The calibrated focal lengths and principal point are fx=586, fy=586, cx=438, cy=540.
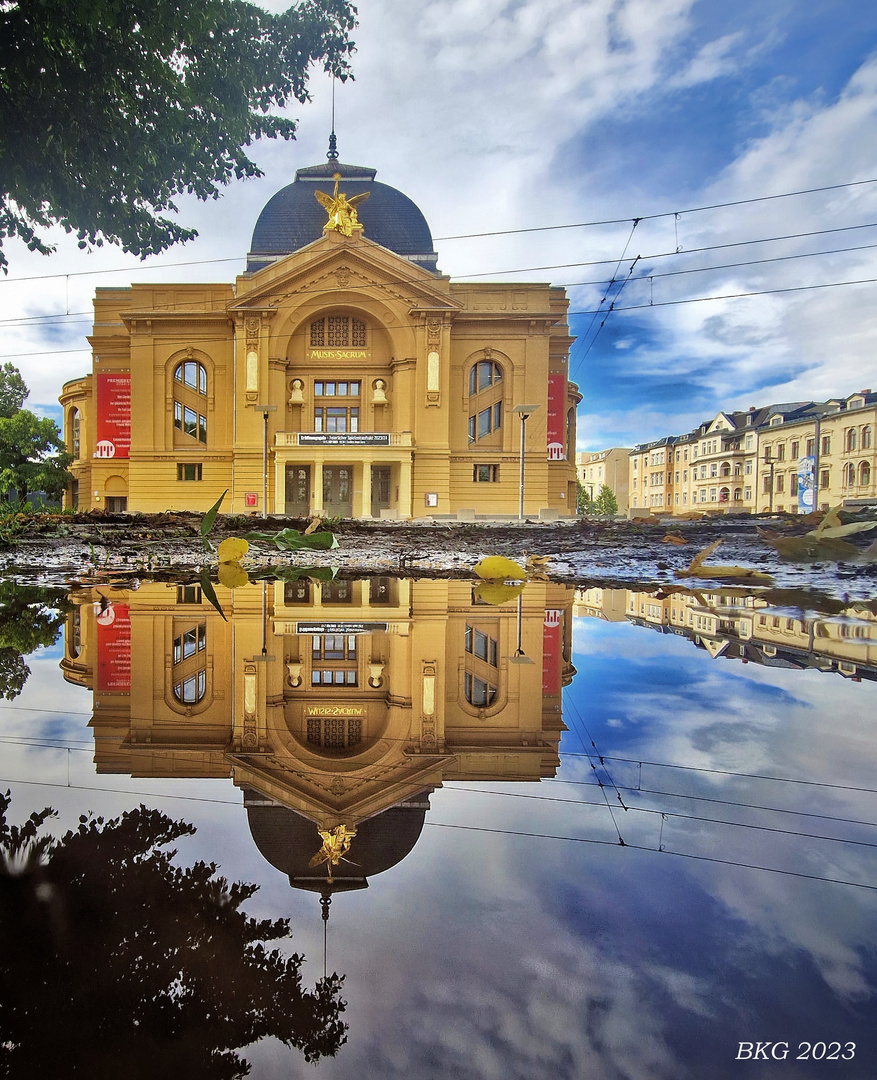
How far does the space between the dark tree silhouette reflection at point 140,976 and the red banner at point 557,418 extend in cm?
2895

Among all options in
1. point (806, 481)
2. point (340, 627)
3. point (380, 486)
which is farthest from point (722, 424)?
point (340, 627)

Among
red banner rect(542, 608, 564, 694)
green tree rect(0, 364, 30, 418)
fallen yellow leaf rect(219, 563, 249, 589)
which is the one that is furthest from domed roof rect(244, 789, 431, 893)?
green tree rect(0, 364, 30, 418)

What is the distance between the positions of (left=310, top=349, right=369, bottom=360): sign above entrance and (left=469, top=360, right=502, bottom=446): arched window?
5.34 m

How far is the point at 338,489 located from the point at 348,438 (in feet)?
11.0

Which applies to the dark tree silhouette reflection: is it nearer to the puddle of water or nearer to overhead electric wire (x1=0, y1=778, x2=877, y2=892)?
the puddle of water

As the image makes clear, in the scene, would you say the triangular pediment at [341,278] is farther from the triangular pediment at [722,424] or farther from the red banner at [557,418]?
the triangular pediment at [722,424]

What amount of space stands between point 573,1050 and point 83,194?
34.6 ft

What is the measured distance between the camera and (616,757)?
1.27m

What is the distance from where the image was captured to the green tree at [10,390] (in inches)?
1554

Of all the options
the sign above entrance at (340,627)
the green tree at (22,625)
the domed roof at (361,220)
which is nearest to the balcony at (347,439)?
the domed roof at (361,220)

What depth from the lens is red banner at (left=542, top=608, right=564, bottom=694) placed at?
201cm

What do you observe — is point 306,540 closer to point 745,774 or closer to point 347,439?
point 745,774

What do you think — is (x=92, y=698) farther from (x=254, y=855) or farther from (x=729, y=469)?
(x=729, y=469)

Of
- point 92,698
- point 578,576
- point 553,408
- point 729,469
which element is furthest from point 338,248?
point 729,469
